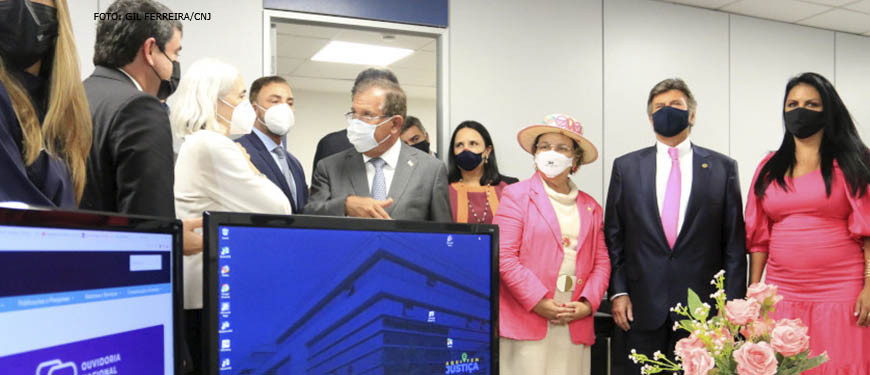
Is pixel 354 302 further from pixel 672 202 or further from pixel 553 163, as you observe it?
pixel 672 202

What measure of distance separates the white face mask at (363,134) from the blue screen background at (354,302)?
1.26 metres

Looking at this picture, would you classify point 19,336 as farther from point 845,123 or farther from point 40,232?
point 845,123

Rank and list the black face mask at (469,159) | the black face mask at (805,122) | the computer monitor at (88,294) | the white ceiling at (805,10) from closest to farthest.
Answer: the computer monitor at (88,294) < the black face mask at (805,122) < the black face mask at (469,159) < the white ceiling at (805,10)

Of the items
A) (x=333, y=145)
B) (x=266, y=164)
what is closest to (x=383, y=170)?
(x=266, y=164)

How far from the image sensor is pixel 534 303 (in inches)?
99.7

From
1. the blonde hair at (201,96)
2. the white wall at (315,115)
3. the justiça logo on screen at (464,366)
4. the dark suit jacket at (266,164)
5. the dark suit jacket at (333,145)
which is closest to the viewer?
the justiça logo on screen at (464,366)

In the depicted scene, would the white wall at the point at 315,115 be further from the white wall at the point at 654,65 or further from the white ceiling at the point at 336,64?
the white wall at the point at 654,65

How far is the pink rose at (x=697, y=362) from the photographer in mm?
1267

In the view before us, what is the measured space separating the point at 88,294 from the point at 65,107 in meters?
0.46

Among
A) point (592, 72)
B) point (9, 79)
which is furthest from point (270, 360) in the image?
point (592, 72)

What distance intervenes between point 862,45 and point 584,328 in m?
Result: 4.40

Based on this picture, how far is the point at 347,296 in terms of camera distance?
3.44ft

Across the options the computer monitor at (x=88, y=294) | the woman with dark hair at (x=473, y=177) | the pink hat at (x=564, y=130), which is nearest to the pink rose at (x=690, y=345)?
the computer monitor at (x=88, y=294)

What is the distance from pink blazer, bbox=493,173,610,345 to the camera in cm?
257
